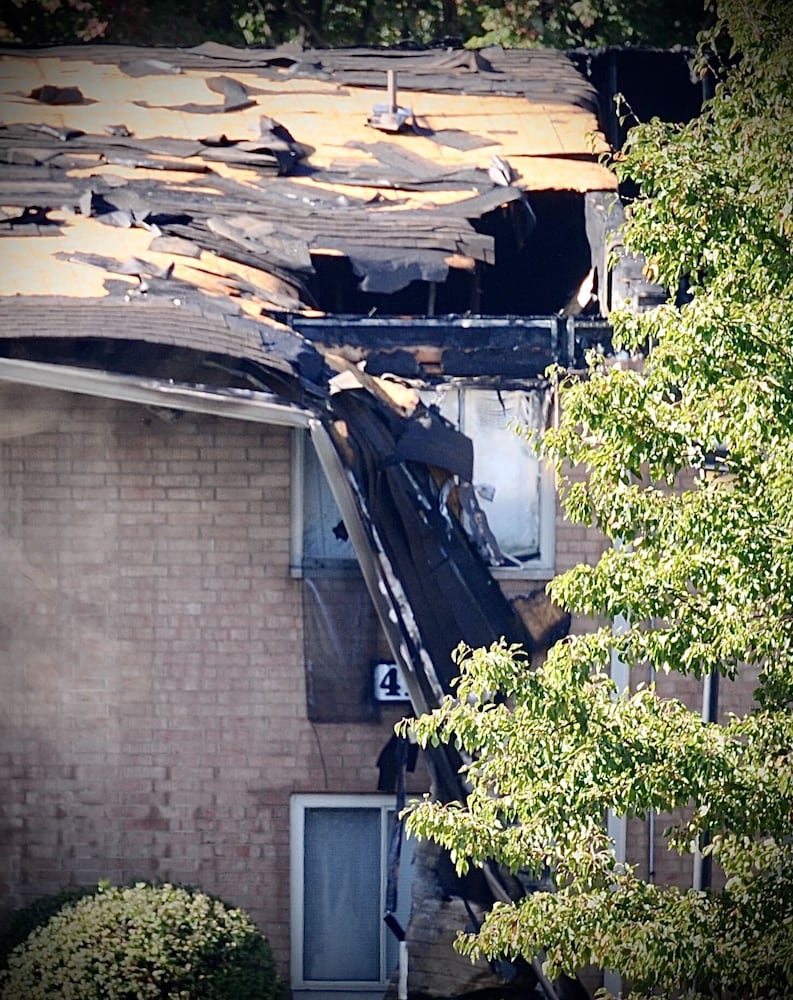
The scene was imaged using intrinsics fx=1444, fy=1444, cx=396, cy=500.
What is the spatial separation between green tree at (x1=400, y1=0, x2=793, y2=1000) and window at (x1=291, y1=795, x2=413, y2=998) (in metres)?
2.09

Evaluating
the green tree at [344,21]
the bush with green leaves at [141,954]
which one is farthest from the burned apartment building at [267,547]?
the green tree at [344,21]

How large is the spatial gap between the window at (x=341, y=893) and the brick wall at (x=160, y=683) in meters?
0.08

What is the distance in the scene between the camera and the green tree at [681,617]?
4672 millimetres

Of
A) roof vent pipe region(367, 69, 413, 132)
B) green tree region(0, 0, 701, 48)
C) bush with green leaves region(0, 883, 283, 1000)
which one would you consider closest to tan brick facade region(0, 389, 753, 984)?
bush with green leaves region(0, 883, 283, 1000)

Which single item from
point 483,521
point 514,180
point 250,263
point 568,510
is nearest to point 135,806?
point 483,521

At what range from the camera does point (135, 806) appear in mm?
6934

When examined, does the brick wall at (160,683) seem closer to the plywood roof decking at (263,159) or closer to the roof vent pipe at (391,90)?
the plywood roof decking at (263,159)

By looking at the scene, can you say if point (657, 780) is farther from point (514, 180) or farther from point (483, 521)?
point (514, 180)

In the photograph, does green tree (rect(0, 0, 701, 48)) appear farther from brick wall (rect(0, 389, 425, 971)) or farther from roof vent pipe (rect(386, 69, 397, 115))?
brick wall (rect(0, 389, 425, 971))

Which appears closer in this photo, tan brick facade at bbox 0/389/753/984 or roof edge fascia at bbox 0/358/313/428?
roof edge fascia at bbox 0/358/313/428

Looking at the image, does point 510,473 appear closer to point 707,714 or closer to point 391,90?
point 707,714

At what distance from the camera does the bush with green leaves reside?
6137 millimetres

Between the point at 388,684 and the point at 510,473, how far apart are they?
1165mm

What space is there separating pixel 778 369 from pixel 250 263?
9.69ft
